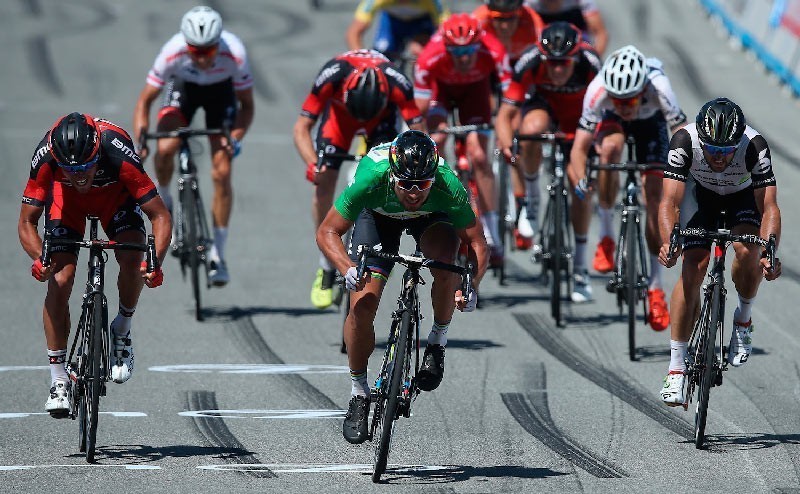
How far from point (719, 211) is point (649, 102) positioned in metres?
2.59

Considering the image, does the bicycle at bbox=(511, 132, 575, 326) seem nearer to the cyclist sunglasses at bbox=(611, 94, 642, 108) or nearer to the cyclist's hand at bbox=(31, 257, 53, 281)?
the cyclist sunglasses at bbox=(611, 94, 642, 108)

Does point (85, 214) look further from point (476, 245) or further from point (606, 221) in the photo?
point (606, 221)

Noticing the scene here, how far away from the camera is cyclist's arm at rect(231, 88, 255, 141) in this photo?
13164 mm

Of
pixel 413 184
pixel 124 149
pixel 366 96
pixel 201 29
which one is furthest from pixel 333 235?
pixel 201 29

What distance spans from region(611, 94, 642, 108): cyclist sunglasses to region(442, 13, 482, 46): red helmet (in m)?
2.08

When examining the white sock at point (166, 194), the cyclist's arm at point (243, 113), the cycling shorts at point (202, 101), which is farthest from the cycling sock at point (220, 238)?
the cycling shorts at point (202, 101)

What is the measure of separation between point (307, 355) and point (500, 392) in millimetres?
1754

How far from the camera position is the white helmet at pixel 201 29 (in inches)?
492

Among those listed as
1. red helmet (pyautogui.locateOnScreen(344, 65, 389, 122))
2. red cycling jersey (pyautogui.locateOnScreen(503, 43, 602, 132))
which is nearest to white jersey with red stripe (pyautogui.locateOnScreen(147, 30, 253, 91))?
red helmet (pyautogui.locateOnScreen(344, 65, 389, 122))

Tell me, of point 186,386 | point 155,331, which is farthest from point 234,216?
point 186,386

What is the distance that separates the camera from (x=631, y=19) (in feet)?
85.3

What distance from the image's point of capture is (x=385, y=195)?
836 cm

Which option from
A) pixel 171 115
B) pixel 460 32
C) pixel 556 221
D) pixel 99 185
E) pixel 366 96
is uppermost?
pixel 460 32

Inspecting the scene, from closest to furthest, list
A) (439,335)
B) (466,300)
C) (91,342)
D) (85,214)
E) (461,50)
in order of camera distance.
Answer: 1. (466,300)
2. (91,342)
3. (439,335)
4. (85,214)
5. (461,50)
